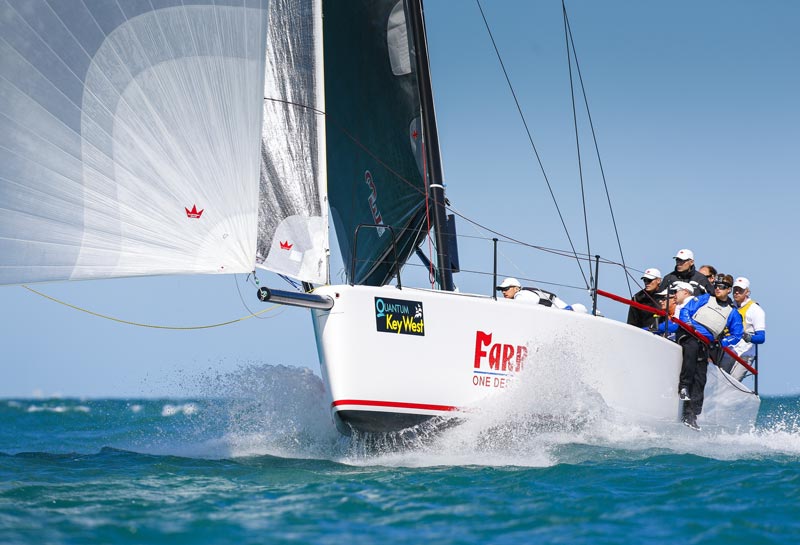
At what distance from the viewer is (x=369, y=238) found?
8383 mm

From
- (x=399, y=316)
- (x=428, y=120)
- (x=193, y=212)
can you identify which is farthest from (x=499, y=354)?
(x=428, y=120)

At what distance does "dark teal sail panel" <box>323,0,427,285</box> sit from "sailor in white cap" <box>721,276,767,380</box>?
356 centimetres

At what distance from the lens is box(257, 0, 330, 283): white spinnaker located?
6.58 metres

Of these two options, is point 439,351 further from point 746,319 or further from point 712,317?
point 746,319

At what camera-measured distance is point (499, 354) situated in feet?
21.8

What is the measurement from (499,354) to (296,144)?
2337 millimetres

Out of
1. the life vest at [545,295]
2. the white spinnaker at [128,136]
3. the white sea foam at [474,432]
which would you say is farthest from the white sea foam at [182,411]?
the white spinnaker at [128,136]

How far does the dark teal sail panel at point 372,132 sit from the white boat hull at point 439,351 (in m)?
1.44

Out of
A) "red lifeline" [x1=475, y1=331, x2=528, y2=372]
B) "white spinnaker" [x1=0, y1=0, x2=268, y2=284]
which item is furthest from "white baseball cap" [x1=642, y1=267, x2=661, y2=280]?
"white spinnaker" [x1=0, y1=0, x2=268, y2=284]

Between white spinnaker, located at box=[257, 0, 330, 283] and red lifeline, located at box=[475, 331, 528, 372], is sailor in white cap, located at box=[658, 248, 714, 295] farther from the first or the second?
white spinnaker, located at box=[257, 0, 330, 283]

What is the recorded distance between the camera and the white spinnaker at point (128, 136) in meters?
5.47

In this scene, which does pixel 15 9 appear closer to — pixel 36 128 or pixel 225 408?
pixel 36 128

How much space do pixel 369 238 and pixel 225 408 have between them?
224 centimetres

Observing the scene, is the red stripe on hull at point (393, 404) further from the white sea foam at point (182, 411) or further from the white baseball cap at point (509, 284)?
the white sea foam at point (182, 411)
